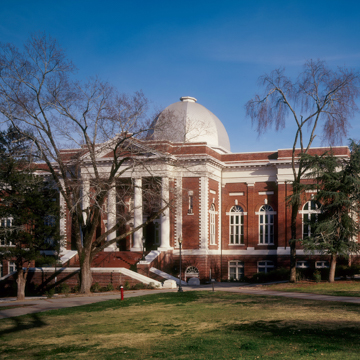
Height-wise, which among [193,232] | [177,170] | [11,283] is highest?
[177,170]

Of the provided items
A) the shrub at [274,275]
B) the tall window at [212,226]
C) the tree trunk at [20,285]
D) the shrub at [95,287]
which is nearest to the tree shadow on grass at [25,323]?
the tree trunk at [20,285]

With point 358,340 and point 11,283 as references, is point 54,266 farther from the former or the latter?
point 358,340

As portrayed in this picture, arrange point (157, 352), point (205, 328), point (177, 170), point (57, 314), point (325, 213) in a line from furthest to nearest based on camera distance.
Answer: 1. point (177, 170)
2. point (325, 213)
3. point (57, 314)
4. point (205, 328)
5. point (157, 352)

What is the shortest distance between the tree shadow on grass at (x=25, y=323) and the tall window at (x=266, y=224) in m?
28.4

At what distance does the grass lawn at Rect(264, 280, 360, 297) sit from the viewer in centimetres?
2770

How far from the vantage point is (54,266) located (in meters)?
39.0

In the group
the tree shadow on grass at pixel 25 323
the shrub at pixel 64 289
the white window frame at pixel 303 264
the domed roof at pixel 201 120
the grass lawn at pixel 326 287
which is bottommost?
the shrub at pixel 64 289

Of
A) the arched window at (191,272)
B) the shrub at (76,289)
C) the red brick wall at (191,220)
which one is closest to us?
the shrub at (76,289)

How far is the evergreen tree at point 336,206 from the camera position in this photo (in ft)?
108

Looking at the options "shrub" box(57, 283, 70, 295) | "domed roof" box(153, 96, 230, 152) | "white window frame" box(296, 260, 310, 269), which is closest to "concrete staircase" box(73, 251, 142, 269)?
"shrub" box(57, 283, 70, 295)

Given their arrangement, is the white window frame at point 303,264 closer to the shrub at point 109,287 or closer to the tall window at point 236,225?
the tall window at point 236,225

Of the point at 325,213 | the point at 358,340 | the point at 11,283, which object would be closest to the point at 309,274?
the point at 325,213

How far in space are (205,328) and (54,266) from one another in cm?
2489

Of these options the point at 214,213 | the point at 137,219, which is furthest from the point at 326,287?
the point at 137,219
